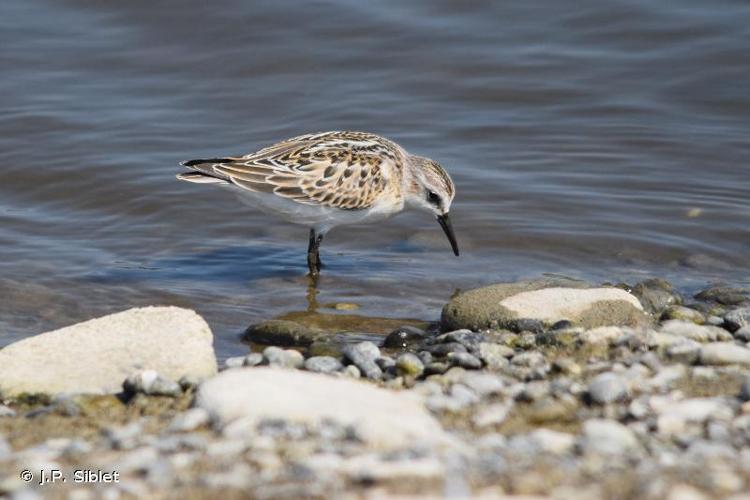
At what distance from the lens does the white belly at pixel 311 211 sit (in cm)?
1079

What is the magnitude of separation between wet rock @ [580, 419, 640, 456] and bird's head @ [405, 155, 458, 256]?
526 cm

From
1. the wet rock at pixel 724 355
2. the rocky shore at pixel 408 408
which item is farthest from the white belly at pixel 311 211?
the wet rock at pixel 724 355

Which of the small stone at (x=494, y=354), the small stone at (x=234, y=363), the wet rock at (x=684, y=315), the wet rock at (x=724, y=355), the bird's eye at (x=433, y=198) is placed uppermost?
the bird's eye at (x=433, y=198)

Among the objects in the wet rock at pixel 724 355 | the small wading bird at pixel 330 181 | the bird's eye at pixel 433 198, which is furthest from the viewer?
the bird's eye at pixel 433 198

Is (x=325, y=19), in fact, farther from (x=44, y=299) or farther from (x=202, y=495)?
(x=202, y=495)

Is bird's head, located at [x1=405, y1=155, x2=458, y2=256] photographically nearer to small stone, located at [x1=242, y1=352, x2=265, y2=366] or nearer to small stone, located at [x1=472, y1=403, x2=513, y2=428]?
small stone, located at [x1=242, y1=352, x2=265, y2=366]

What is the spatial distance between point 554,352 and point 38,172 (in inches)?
296

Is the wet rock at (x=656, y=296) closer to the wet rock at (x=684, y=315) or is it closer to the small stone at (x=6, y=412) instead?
the wet rock at (x=684, y=315)

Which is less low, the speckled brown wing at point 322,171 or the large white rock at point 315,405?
the speckled brown wing at point 322,171

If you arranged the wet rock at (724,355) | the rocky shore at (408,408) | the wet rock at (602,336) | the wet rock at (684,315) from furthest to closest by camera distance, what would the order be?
1. the wet rock at (684,315)
2. the wet rock at (602,336)
3. the wet rock at (724,355)
4. the rocky shore at (408,408)

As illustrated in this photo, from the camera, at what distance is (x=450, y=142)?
45.9 feet

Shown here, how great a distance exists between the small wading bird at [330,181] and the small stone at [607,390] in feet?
15.4

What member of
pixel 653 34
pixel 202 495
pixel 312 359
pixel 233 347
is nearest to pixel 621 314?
pixel 312 359

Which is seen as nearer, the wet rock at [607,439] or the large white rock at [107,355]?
the wet rock at [607,439]
